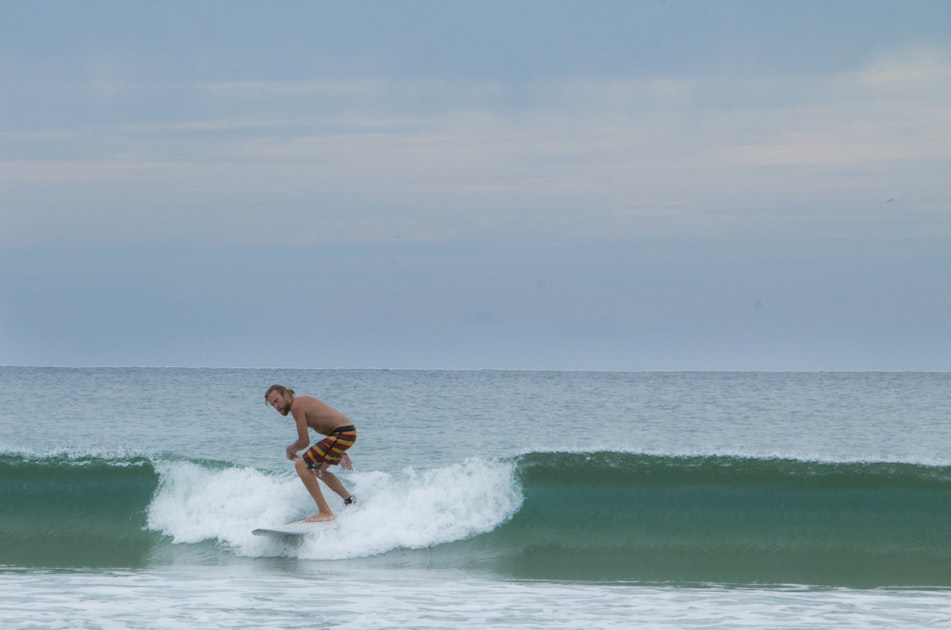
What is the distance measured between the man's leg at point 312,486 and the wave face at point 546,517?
184 mm

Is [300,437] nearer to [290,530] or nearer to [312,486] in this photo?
[312,486]

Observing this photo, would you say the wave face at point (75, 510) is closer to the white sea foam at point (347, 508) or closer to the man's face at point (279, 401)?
the white sea foam at point (347, 508)

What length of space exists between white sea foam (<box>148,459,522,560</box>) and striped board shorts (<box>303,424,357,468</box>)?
2.24ft

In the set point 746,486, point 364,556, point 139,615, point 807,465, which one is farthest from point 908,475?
point 139,615

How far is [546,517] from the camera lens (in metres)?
11.8

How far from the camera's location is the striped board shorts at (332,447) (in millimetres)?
9758

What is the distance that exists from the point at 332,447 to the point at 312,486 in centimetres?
44

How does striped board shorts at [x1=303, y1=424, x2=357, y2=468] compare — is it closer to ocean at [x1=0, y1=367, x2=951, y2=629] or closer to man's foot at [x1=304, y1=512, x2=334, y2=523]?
man's foot at [x1=304, y1=512, x2=334, y2=523]

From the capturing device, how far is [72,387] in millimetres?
42531

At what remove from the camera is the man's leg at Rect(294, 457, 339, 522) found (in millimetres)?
9820

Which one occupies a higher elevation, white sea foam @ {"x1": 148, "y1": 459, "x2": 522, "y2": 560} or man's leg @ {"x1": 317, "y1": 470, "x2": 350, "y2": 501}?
man's leg @ {"x1": 317, "y1": 470, "x2": 350, "y2": 501}

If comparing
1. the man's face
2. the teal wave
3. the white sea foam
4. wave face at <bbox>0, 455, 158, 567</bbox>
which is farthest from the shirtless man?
wave face at <bbox>0, 455, 158, 567</bbox>

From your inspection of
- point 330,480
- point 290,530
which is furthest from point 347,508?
point 290,530

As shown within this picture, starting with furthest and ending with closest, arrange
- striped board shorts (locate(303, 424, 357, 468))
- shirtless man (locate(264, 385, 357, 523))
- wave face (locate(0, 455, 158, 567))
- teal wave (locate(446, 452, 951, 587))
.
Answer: wave face (locate(0, 455, 158, 567)), teal wave (locate(446, 452, 951, 587)), striped board shorts (locate(303, 424, 357, 468)), shirtless man (locate(264, 385, 357, 523))
